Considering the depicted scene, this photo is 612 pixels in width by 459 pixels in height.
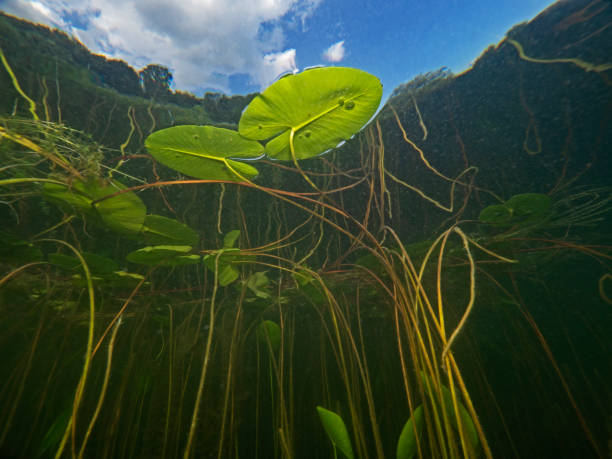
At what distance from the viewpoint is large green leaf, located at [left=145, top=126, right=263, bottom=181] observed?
784mm

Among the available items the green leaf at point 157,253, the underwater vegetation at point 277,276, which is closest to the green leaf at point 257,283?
the underwater vegetation at point 277,276

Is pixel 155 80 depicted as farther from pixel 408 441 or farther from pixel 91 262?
pixel 408 441

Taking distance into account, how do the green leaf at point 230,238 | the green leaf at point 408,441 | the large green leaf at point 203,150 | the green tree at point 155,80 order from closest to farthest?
1. the green leaf at point 408,441
2. the large green leaf at point 203,150
3. the green leaf at point 230,238
4. the green tree at point 155,80

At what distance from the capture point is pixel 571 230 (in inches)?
74.9

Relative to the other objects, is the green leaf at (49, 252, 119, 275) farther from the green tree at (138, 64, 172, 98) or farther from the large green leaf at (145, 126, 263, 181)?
the green tree at (138, 64, 172, 98)

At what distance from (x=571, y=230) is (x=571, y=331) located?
2.16m

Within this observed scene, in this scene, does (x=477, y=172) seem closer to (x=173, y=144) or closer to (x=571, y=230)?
(x=571, y=230)

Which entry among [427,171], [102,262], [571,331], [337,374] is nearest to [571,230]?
[427,171]

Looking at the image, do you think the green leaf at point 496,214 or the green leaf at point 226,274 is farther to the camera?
the green leaf at point 226,274

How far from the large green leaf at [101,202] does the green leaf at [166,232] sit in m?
0.05

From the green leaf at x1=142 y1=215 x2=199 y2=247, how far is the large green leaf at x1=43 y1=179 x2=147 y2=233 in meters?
0.05

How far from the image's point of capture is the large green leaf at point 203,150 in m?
0.78

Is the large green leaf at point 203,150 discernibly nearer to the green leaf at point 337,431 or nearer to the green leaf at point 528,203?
the green leaf at point 337,431

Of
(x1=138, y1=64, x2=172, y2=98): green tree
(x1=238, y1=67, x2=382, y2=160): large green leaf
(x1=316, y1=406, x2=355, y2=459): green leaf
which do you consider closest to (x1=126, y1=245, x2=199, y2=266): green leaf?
(x1=238, y1=67, x2=382, y2=160): large green leaf
